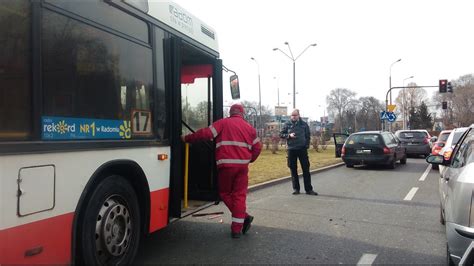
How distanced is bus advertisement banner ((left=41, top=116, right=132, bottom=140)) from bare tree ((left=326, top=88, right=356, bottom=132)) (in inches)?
4584

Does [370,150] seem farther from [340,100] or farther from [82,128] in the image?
[340,100]

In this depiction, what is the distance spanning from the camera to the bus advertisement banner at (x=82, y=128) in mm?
3403

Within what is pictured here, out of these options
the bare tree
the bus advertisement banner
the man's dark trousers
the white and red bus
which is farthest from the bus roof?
the bare tree

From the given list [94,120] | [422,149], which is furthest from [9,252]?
[422,149]

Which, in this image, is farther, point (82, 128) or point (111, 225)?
point (111, 225)

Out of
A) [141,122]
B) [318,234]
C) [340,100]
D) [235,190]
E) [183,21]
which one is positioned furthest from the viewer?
[340,100]

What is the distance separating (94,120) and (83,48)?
2.06 feet

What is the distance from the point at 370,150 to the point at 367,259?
40.6 ft

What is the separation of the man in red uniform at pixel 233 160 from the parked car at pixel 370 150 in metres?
11.7

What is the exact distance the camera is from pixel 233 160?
19.7 feet

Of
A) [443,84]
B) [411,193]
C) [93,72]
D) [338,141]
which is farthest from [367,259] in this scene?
[443,84]

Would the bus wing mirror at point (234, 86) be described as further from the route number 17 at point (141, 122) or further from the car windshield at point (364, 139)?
the car windshield at point (364, 139)

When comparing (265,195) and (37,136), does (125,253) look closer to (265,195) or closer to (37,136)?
Answer: (37,136)

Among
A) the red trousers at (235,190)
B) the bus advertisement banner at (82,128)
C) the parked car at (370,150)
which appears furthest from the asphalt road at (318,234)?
the parked car at (370,150)
